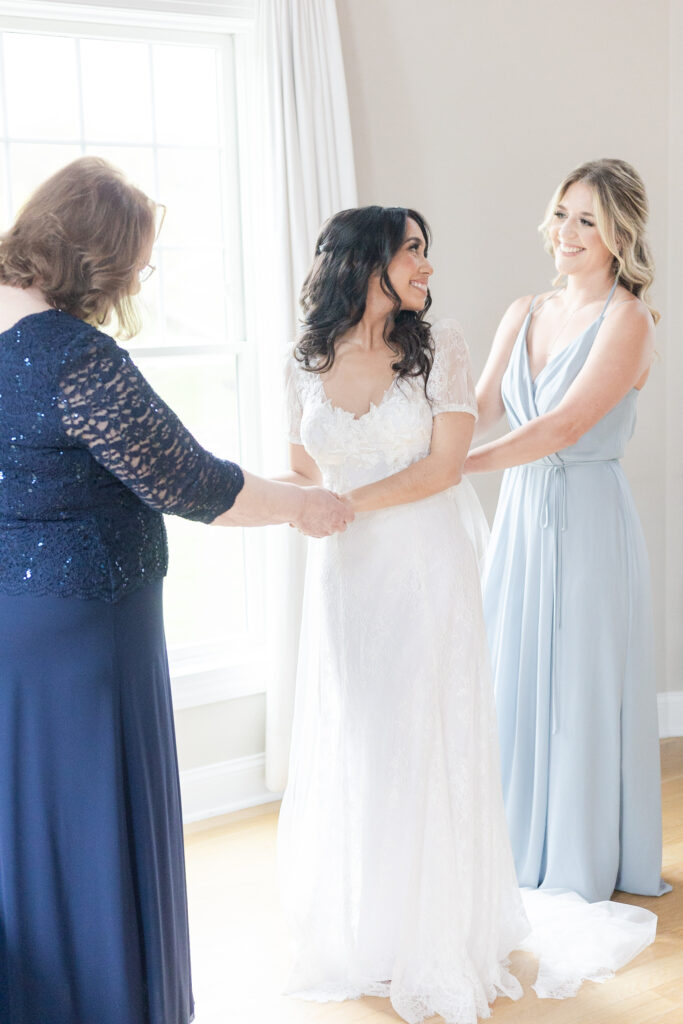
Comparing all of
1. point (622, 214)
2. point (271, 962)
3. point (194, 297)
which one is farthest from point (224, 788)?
point (622, 214)

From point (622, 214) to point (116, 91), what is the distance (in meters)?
1.72

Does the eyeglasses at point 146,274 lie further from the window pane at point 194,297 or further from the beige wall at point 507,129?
the beige wall at point 507,129

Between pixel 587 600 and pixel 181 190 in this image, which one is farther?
pixel 181 190

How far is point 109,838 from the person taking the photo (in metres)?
1.98

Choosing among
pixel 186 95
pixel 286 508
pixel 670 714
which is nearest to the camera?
pixel 286 508

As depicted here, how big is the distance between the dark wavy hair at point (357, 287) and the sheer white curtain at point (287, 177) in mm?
920

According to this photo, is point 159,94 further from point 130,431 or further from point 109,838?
point 109,838

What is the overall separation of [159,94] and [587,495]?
6.43ft

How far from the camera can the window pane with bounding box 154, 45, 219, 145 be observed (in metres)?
3.59

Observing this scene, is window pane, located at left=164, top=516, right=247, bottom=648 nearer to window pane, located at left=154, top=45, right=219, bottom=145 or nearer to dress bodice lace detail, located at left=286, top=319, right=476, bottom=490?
window pane, located at left=154, top=45, right=219, bottom=145

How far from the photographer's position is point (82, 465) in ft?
6.21

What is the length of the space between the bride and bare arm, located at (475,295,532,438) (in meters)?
0.74

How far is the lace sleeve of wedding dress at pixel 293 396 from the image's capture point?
261 cm

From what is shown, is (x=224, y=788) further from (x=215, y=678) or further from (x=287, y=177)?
(x=287, y=177)
